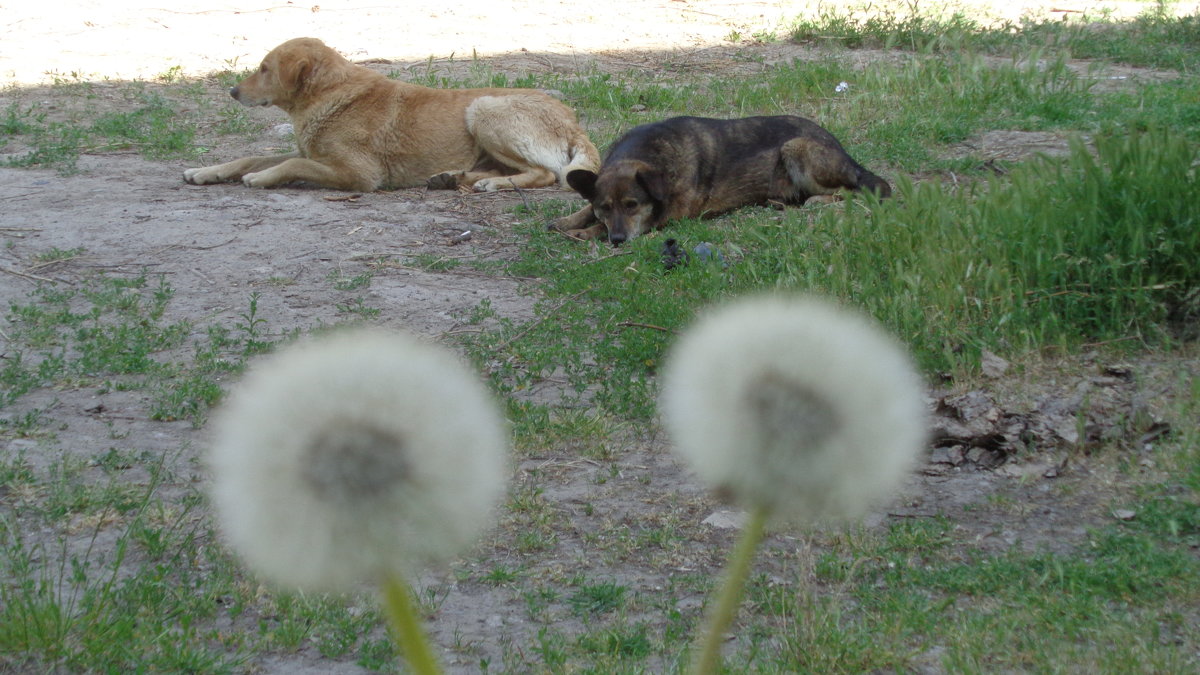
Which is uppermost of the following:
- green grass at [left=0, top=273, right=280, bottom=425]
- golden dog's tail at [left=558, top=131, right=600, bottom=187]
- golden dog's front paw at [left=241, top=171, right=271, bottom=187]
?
golden dog's tail at [left=558, top=131, right=600, bottom=187]

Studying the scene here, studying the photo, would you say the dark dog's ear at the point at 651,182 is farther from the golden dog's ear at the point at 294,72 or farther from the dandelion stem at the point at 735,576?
the dandelion stem at the point at 735,576

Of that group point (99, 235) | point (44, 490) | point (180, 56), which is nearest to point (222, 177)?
point (99, 235)

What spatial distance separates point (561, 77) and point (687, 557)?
8.70m

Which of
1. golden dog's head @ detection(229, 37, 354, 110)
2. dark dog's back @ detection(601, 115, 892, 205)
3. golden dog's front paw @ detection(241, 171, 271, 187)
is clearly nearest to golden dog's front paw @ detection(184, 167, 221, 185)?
golden dog's front paw @ detection(241, 171, 271, 187)

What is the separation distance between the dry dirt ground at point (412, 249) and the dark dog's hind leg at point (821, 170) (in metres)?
1.14

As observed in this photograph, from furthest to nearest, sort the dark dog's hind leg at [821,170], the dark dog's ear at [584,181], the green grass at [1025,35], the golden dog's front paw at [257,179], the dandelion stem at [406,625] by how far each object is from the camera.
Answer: the green grass at [1025,35], the golden dog's front paw at [257,179], the dark dog's hind leg at [821,170], the dark dog's ear at [584,181], the dandelion stem at [406,625]

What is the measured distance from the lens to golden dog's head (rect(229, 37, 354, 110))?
871cm

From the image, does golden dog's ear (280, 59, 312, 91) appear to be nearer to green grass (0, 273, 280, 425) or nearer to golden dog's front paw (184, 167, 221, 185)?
golden dog's front paw (184, 167, 221, 185)

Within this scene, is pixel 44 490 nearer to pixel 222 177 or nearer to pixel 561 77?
pixel 222 177

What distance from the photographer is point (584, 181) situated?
294 inches

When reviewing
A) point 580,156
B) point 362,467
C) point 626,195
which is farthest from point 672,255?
point 362,467

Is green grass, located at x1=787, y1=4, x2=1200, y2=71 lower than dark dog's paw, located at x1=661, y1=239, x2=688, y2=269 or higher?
higher

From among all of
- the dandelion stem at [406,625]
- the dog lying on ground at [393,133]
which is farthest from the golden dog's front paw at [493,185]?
the dandelion stem at [406,625]

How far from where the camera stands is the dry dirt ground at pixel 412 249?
369cm
